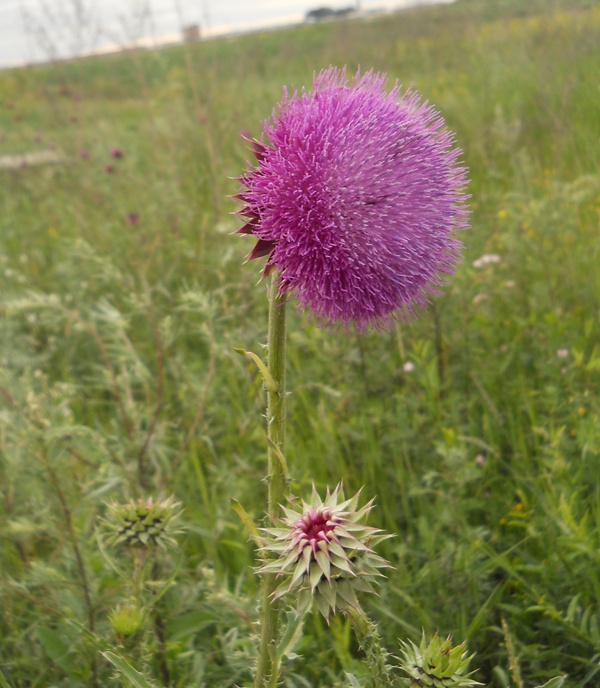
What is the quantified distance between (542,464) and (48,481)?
1.85 m

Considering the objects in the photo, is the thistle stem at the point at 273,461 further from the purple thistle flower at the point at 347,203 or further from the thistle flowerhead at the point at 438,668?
the thistle flowerhead at the point at 438,668

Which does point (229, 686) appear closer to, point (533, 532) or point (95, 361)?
point (533, 532)

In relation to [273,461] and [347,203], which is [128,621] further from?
[347,203]

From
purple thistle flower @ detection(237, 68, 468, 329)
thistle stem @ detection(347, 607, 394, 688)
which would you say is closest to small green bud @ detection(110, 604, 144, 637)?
thistle stem @ detection(347, 607, 394, 688)

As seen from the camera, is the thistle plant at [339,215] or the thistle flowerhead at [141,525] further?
the thistle flowerhead at [141,525]

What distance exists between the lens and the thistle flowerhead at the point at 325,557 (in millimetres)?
1241

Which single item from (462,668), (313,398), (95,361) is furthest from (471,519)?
(95,361)

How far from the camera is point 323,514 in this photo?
4.33ft

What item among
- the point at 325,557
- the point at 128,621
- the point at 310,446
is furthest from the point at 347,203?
the point at 310,446

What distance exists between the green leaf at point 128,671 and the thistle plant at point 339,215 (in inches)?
10.4

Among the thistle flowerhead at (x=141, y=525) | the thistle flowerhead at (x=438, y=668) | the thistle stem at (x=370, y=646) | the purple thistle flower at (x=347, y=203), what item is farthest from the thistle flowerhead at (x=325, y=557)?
the purple thistle flower at (x=347, y=203)

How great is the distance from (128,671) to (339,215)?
3.83 ft

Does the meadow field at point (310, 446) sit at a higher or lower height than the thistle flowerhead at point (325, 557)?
lower

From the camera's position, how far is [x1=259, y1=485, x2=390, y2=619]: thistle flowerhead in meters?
1.24
